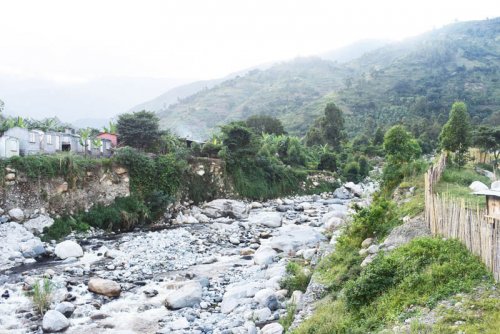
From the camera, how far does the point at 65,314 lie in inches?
469

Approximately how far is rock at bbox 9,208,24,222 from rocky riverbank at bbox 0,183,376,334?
0.97ft

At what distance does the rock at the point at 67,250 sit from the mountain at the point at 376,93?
57.5m

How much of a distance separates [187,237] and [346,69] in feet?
598

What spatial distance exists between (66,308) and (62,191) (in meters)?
12.7

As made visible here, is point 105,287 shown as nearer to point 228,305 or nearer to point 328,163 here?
point 228,305

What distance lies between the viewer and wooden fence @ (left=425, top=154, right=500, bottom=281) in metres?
7.71

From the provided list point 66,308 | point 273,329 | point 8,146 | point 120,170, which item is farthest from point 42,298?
point 120,170

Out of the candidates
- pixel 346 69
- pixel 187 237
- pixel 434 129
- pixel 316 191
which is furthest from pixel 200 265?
pixel 346 69

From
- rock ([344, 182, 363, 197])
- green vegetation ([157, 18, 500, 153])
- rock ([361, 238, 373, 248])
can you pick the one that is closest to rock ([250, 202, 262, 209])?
rock ([344, 182, 363, 197])

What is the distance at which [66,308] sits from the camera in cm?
1203

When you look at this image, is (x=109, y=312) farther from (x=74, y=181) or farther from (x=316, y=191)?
(x=316, y=191)

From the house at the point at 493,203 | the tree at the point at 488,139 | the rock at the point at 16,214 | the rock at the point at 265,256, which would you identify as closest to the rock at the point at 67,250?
the rock at the point at 16,214

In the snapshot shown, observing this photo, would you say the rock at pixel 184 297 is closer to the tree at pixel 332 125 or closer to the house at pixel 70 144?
the house at pixel 70 144

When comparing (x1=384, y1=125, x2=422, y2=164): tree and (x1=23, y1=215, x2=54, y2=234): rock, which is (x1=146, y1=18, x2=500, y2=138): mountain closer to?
(x1=384, y1=125, x2=422, y2=164): tree
